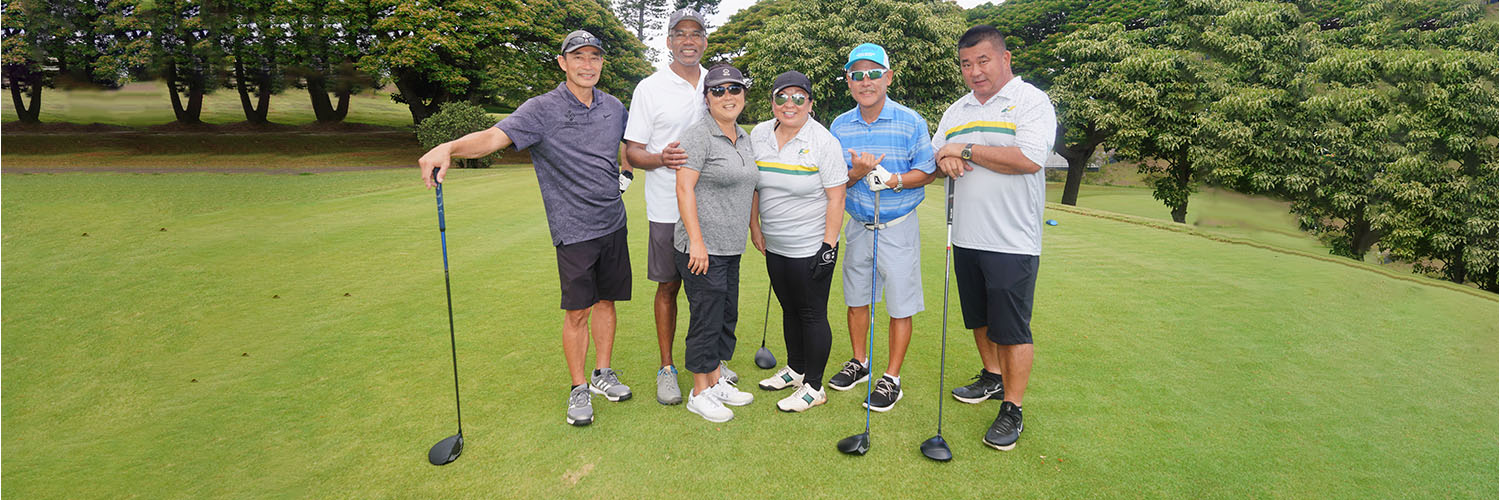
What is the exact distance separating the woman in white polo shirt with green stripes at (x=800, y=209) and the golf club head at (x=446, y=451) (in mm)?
1403

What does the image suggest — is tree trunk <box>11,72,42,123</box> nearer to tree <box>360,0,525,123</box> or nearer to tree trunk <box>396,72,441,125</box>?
tree <box>360,0,525,123</box>

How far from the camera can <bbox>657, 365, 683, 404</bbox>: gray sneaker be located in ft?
10.6

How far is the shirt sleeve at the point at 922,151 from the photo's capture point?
313 centimetres

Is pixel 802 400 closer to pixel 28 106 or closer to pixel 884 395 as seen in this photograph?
pixel 884 395

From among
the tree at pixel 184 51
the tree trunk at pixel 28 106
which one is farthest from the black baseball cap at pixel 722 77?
the tree trunk at pixel 28 106

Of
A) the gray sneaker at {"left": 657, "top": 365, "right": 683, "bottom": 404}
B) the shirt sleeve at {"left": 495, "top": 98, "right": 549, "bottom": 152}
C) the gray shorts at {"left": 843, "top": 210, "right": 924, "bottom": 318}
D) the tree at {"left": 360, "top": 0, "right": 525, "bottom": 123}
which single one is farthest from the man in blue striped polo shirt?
the tree at {"left": 360, "top": 0, "right": 525, "bottom": 123}

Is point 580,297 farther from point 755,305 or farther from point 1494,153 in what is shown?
point 1494,153

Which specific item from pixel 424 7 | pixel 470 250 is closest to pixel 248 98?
pixel 424 7

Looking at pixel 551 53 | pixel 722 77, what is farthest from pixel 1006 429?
pixel 551 53

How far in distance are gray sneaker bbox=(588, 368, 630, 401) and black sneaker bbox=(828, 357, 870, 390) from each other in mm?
1078

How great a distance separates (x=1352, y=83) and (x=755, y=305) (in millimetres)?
15959

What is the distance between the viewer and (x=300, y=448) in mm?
2678

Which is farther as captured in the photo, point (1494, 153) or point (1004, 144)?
point (1494, 153)

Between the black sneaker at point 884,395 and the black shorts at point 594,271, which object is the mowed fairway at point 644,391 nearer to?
the black sneaker at point 884,395
